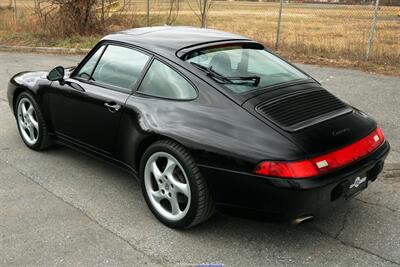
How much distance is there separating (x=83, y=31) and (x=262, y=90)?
1128cm

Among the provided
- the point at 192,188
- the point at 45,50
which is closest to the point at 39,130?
the point at 192,188

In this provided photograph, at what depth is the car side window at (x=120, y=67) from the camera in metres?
3.77

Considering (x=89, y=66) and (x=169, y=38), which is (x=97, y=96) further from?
(x=169, y=38)

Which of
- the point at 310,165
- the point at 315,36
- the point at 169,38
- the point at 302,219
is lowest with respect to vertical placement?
the point at 315,36

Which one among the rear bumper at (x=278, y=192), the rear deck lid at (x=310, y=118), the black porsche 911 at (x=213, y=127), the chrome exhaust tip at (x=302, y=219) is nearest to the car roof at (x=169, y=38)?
the black porsche 911 at (x=213, y=127)

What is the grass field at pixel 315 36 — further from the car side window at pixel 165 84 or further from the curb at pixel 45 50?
the car side window at pixel 165 84

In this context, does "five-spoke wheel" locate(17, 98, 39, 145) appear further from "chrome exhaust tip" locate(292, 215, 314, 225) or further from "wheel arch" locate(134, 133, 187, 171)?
"chrome exhaust tip" locate(292, 215, 314, 225)

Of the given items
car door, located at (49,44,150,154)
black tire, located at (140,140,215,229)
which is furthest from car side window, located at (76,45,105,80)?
black tire, located at (140,140,215,229)

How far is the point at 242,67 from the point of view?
368cm

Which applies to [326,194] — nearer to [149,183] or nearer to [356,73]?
[149,183]

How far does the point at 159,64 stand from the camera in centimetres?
360

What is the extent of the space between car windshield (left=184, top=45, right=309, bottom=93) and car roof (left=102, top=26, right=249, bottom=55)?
15 cm

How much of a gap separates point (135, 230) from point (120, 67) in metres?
1.45

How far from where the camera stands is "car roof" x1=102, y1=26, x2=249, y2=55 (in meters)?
3.69
